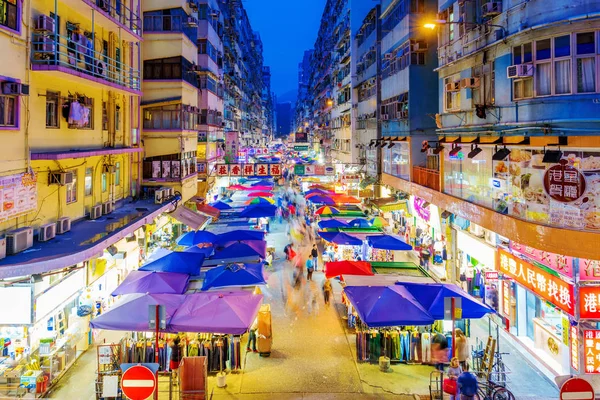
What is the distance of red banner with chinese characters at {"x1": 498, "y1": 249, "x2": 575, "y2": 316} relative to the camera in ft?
40.0

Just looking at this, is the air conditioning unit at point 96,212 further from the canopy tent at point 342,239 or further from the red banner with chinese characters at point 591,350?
the red banner with chinese characters at point 591,350

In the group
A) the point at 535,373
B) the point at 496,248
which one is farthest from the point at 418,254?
the point at 535,373

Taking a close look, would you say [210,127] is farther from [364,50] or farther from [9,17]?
[9,17]

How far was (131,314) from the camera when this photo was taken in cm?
1238

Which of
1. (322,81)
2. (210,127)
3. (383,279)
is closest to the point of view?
(383,279)

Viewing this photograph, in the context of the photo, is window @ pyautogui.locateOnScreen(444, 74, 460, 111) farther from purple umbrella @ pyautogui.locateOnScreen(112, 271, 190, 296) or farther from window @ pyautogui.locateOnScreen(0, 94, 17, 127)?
window @ pyautogui.locateOnScreen(0, 94, 17, 127)

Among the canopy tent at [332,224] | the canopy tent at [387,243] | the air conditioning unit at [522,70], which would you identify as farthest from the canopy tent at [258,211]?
the air conditioning unit at [522,70]

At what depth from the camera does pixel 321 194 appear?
1476 inches

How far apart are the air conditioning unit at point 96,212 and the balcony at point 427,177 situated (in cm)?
1426

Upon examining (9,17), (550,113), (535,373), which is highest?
(9,17)

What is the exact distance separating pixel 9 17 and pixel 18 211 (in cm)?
497

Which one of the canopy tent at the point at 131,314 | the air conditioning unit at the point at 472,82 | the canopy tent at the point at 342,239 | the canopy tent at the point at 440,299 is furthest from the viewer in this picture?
the canopy tent at the point at 342,239

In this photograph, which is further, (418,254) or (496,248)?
(418,254)

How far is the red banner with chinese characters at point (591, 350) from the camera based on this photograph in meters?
11.9
